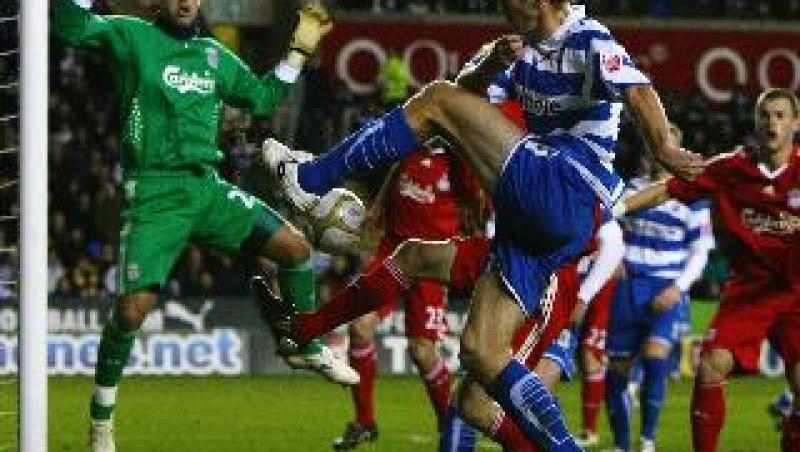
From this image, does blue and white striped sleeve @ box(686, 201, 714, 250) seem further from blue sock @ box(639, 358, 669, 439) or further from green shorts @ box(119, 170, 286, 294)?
green shorts @ box(119, 170, 286, 294)

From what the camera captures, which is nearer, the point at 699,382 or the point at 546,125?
Result: the point at 546,125

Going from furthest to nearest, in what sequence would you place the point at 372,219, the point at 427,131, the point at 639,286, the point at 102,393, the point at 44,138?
the point at 639,286, the point at 372,219, the point at 102,393, the point at 427,131, the point at 44,138

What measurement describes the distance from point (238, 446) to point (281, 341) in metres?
3.33

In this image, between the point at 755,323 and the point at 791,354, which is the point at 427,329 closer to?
the point at 755,323

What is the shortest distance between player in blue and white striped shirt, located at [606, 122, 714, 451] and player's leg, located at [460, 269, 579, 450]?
16.1ft

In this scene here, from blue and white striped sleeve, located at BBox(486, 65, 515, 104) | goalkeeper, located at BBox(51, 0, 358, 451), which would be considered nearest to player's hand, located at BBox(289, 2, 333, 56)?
goalkeeper, located at BBox(51, 0, 358, 451)

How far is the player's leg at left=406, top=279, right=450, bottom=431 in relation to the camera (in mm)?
12141

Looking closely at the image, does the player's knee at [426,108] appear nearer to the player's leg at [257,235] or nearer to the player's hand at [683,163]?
the player's hand at [683,163]

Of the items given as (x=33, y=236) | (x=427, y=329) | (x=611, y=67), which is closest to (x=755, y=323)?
(x=427, y=329)

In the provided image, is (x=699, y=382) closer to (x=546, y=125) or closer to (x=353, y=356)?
(x=546, y=125)

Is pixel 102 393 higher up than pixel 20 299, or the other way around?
pixel 20 299

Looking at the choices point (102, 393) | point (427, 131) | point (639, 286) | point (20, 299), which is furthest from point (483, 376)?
point (639, 286)

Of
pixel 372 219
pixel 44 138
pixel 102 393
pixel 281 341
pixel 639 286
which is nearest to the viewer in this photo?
pixel 44 138

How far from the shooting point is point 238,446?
1282 cm
